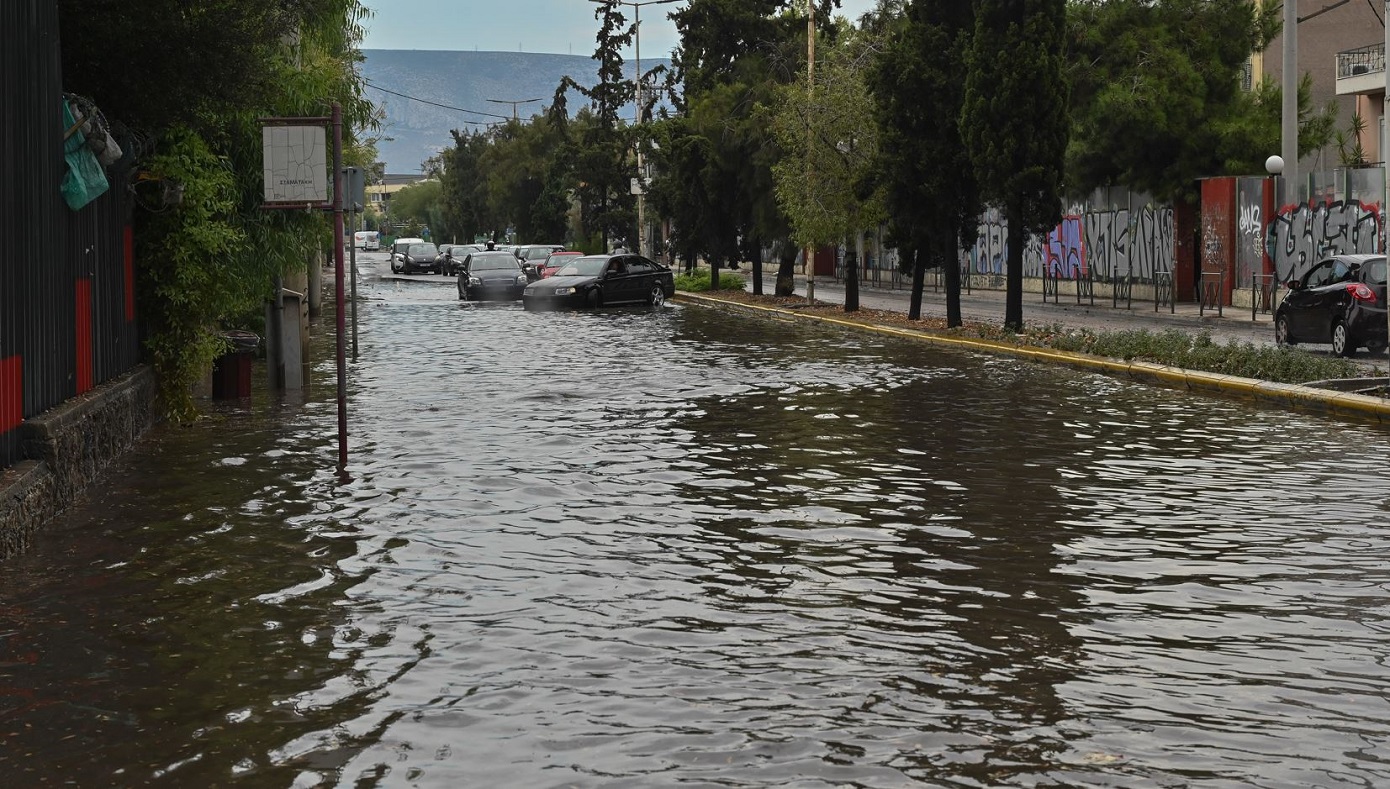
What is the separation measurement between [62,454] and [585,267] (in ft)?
120

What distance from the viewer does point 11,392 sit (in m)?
10.6

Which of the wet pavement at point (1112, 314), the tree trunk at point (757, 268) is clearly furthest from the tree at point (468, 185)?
the wet pavement at point (1112, 314)

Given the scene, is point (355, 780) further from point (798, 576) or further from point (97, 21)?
point (97, 21)

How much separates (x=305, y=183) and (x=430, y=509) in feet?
12.6

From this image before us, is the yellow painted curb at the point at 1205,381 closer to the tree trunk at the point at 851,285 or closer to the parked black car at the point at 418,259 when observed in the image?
the tree trunk at the point at 851,285

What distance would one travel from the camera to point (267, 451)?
14953 mm

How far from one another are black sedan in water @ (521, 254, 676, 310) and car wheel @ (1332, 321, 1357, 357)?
80.9 feet

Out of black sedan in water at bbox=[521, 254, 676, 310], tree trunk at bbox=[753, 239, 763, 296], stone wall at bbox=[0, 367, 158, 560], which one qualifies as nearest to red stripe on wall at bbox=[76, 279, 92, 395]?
stone wall at bbox=[0, 367, 158, 560]

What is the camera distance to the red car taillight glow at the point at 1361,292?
968 inches

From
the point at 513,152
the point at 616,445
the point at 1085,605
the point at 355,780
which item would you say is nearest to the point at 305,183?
the point at 616,445

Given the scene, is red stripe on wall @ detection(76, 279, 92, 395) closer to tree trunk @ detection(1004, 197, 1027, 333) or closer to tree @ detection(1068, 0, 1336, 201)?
tree trunk @ detection(1004, 197, 1027, 333)

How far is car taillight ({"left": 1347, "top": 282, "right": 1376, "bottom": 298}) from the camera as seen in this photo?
24594 millimetres

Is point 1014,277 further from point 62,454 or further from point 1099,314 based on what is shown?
point 62,454

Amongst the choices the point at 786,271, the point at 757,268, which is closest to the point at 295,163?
the point at 786,271
